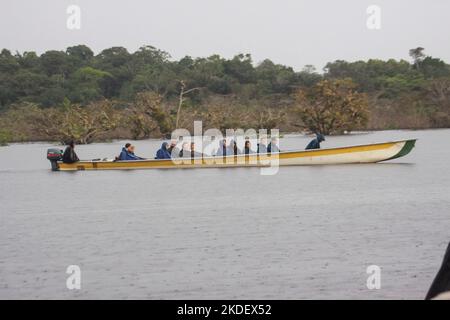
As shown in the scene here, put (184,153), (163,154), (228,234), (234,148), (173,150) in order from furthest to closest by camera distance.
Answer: (173,150) → (184,153) → (234,148) → (163,154) → (228,234)

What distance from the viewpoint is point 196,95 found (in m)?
102

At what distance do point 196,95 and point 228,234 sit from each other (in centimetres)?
8296

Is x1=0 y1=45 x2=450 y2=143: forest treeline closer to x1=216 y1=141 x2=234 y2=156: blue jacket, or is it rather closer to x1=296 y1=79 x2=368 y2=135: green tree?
x1=296 y1=79 x2=368 y2=135: green tree

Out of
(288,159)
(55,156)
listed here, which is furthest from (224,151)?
(55,156)

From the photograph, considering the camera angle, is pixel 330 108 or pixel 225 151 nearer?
pixel 225 151

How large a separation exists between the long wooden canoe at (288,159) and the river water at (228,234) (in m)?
0.62

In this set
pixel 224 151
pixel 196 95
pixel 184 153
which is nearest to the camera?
pixel 224 151

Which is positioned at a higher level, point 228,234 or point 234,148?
point 234,148

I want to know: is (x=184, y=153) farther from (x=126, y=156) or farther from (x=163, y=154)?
(x=126, y=156)

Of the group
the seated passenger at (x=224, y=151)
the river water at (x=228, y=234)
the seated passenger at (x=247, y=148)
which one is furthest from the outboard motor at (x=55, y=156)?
the seated passenger at (x=247, y=148)

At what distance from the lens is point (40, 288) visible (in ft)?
45.8

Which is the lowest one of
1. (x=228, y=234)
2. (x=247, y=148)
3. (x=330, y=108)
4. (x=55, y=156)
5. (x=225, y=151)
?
(x=228, y=234)

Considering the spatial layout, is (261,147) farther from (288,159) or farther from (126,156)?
(126,156)
